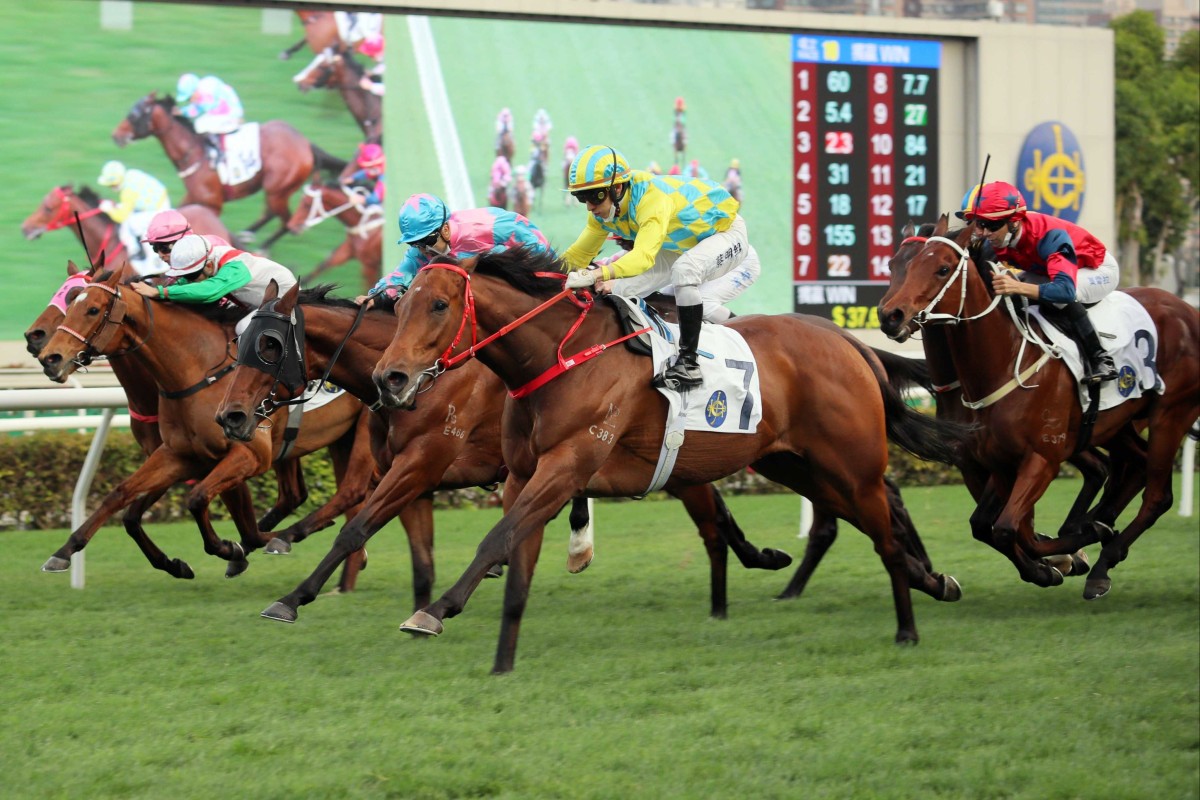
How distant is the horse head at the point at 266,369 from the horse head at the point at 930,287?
1959mm

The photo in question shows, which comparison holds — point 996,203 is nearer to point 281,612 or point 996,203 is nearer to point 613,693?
point 613,693

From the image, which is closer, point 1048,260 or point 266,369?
point 266,369

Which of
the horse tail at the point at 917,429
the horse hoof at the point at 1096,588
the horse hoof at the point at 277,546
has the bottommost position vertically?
the horse hoof at the point at 1096,588

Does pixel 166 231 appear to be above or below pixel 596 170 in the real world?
below

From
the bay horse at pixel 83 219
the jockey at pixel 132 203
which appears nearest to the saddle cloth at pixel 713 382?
the bay horse at pixel 83 219

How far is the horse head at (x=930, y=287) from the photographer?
16.7 ft

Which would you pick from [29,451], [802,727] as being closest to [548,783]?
[802,727]

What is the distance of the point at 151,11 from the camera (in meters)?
11.2

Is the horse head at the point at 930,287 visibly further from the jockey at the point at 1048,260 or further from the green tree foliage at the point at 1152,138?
the green tree foliage at the point at 1152,138

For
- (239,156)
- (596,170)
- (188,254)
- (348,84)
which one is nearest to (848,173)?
(348,84)

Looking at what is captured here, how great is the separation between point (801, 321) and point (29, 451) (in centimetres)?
507

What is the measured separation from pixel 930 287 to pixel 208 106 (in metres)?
7.48

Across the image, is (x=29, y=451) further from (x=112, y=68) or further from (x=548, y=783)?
(x=548, y=783)

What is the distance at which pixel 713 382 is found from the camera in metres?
4.71
